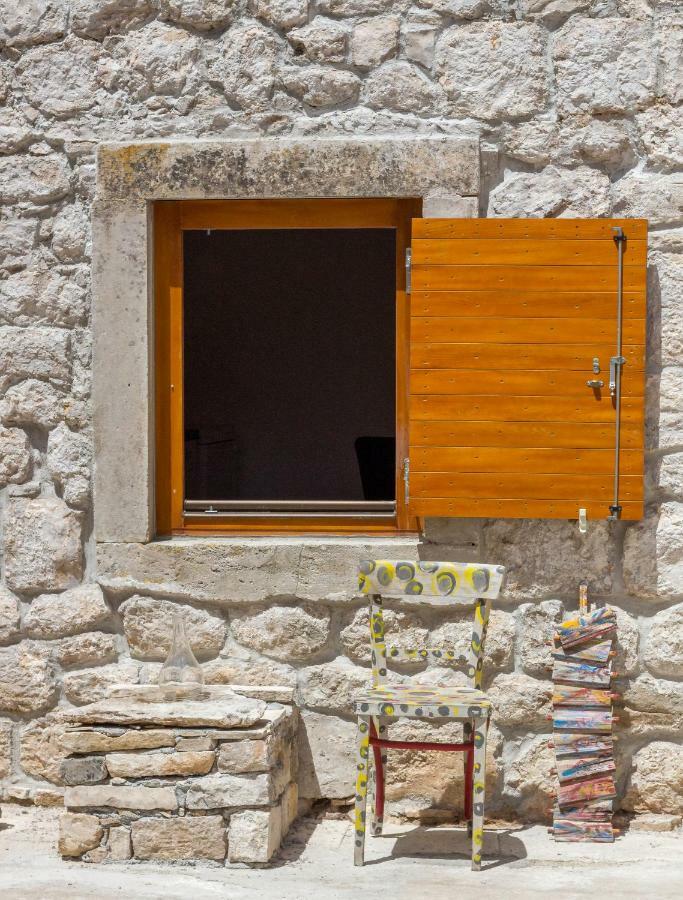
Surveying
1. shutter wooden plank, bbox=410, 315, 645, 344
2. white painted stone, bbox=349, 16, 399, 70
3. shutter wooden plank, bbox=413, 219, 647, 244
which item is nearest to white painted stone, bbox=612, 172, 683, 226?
shutter wooden plank, bbox=413, 219, 647, 244

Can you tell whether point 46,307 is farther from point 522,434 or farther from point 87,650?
point 522,434

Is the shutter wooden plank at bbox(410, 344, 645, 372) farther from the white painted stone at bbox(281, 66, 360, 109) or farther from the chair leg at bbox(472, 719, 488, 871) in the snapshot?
the chair leg at bbox(472, 719, 488, 871)

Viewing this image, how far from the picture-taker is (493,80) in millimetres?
3918

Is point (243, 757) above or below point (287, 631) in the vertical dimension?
below

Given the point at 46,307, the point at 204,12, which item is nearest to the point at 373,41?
the point at 204,12

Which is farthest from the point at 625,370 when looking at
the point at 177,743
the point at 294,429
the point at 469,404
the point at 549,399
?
the point at 177,743

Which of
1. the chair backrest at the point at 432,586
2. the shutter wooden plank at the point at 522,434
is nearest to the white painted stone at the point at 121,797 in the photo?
the chair backrest at the point at 432,586

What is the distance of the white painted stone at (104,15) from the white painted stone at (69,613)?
198cm

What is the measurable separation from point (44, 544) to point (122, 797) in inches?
40.0

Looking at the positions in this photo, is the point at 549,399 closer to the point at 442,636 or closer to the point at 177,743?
the point at 442,636

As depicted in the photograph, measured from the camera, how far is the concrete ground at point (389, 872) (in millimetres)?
3234

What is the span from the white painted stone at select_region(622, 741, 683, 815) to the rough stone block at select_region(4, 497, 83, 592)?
2.06 m

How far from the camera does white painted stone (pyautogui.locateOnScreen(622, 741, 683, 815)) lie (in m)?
3.88

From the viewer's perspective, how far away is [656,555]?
3889 mm
